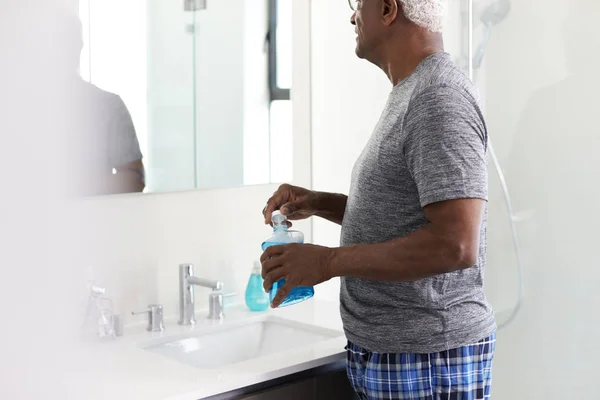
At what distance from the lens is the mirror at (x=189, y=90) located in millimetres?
1859

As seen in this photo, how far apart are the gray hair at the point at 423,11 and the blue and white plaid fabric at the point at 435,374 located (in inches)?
23.6

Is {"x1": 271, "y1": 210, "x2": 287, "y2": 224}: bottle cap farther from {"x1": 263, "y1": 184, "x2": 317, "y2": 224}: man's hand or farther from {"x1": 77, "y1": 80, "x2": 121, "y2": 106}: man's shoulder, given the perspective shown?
{"x1": 77, "y1": 80, "x2": 121, "y2": 106}: man's shoulder

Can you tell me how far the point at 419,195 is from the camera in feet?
4.35

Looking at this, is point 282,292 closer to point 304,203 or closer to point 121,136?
point 304,203

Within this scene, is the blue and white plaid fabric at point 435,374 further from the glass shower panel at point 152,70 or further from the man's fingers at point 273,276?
the glass shower panel at point 152,70

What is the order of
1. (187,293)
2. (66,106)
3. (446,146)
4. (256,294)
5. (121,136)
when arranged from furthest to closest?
(256,294), (187,293), (121,136), (66,106), (446,146)

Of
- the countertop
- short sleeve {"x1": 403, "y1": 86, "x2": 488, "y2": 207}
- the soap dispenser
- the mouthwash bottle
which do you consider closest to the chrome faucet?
the countertop

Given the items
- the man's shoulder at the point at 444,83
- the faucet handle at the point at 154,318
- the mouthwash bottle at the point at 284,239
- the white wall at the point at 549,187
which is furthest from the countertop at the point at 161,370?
the man's shoulder at the point at 444,83

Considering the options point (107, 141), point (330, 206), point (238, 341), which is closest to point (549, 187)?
point (330, 206)

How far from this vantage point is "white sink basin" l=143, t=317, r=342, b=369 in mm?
1910

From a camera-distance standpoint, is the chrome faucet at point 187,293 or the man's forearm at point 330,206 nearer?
the man's forearm at point 330,206

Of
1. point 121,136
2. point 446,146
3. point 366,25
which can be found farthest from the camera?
point 121,136

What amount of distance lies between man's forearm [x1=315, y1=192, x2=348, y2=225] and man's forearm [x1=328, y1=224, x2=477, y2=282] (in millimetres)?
390

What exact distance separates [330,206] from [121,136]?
541 millimetres
